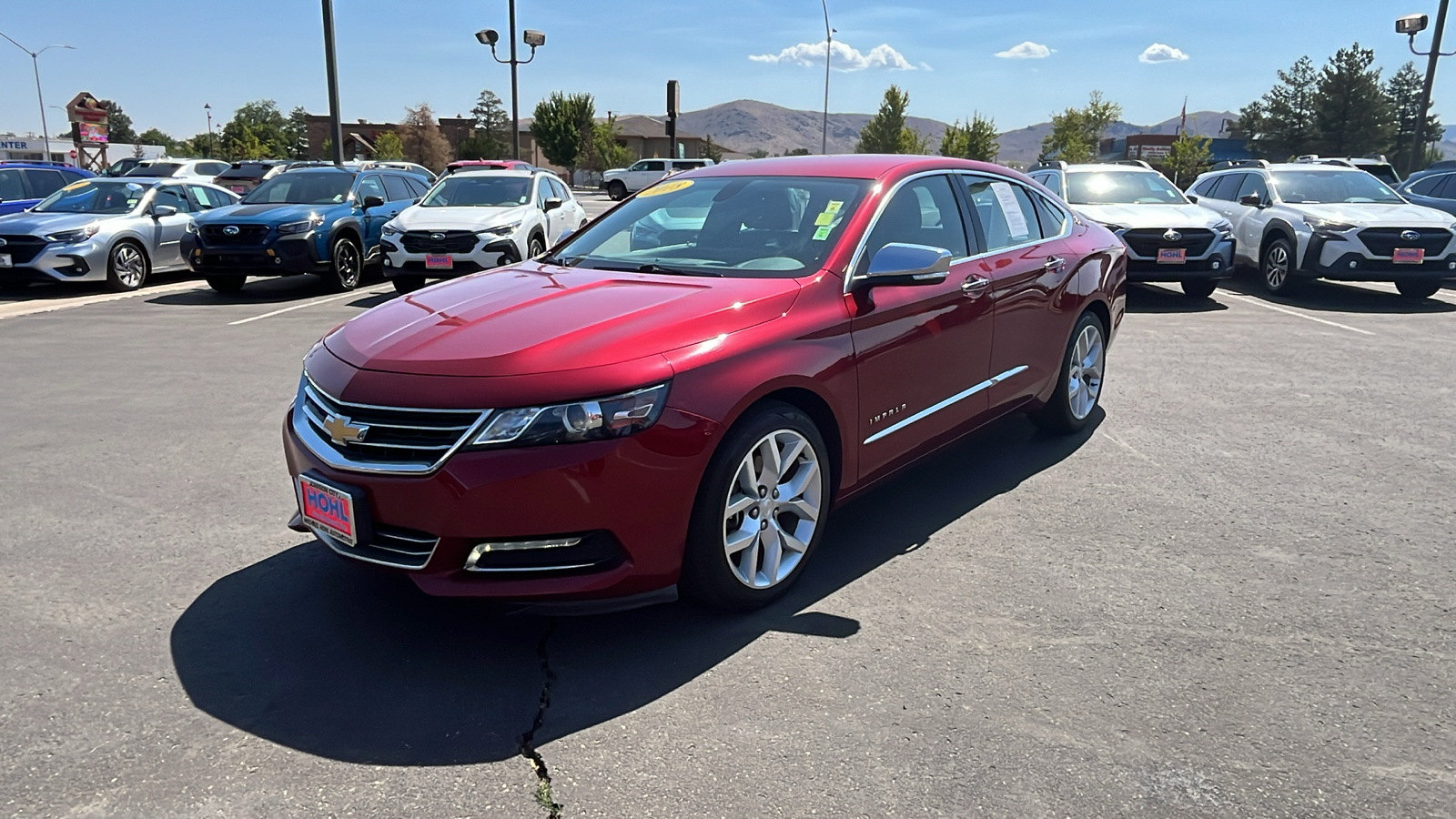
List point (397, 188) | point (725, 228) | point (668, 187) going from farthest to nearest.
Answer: point (397, 188) < point (668, 187) < point (725, 228)

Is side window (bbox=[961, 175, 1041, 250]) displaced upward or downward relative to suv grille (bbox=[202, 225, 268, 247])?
upward

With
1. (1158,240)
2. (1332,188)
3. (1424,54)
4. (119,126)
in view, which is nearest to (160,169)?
(1158,240)

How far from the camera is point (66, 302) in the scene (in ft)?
39.7

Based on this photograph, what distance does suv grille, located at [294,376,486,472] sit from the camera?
306 cm

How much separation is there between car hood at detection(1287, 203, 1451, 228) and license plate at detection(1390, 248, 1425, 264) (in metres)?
0.28

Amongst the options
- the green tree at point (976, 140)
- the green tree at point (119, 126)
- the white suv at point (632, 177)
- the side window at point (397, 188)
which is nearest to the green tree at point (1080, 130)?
the green tree at point (976, 140)

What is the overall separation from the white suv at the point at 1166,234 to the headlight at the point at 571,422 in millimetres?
9501

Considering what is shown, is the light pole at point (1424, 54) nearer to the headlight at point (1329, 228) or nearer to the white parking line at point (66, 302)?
the headlight at point (1329, 228)

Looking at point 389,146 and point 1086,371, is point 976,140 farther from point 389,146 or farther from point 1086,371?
point 1086,371

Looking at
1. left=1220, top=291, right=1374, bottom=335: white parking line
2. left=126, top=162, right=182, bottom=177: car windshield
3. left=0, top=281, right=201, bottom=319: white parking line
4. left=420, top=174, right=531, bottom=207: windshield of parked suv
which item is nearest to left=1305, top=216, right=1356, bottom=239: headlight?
left=1220, top=291, right=1374, bottom=335: white parking line

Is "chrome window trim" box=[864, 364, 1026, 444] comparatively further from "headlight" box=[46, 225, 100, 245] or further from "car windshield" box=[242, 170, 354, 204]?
"headlight" box=[46, 225, 100, 245]

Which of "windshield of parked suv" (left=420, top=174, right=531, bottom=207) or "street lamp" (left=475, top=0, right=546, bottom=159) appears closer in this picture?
"windshield of parked suv" (left=420, top=174, right=531, bottom=207)

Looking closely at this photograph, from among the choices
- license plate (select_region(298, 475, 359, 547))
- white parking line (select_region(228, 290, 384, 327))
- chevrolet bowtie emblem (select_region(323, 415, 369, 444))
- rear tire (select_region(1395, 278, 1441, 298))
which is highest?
chevrolet bowtie emblem (select_region(323, 415, 369, 444))

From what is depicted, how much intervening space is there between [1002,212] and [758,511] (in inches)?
102
